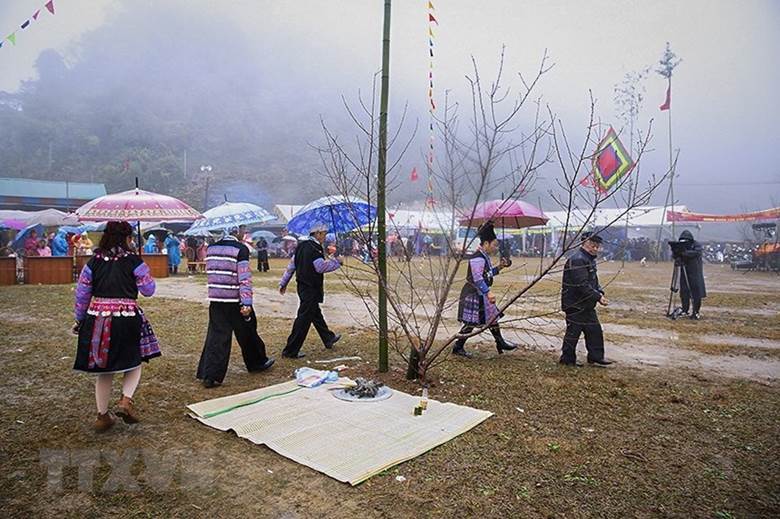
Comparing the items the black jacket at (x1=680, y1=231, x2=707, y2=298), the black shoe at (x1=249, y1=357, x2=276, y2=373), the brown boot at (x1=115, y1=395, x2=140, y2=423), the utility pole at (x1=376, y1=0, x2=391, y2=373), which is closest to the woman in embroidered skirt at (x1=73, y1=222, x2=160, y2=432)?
the brown boot at (x1=115, y1=395, x2=140, y2=423)

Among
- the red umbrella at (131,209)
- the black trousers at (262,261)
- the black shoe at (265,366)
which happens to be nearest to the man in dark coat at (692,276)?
the black shoe at (265,366)

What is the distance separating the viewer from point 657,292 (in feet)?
49.1

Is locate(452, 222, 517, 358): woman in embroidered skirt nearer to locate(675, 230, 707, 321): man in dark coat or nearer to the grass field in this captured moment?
the grass field

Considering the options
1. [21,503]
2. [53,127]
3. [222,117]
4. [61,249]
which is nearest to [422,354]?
[21,503]

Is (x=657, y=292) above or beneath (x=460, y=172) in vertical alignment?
beneath

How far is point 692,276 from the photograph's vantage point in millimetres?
10094

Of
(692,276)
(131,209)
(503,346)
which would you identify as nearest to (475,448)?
(503,346)

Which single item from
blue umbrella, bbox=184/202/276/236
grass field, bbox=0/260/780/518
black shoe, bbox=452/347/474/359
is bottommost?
grass field, bbox=0/260/780/518

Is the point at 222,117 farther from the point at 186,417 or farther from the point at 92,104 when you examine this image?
the point at 186,417

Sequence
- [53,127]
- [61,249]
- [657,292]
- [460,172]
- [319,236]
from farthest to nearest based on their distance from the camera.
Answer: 1. [53,127]
2. [61,249]
3. [657,292]
4. [319,236]
5. [460,172]

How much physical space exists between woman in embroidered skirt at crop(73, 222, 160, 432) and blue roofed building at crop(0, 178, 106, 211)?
34046mm

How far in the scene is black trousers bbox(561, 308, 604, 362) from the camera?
19.9ft

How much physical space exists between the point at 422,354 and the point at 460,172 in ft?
6.35

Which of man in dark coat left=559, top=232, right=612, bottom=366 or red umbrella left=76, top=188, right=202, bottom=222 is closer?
man in dark coat left=559, top=232, right=612, bottom=366
